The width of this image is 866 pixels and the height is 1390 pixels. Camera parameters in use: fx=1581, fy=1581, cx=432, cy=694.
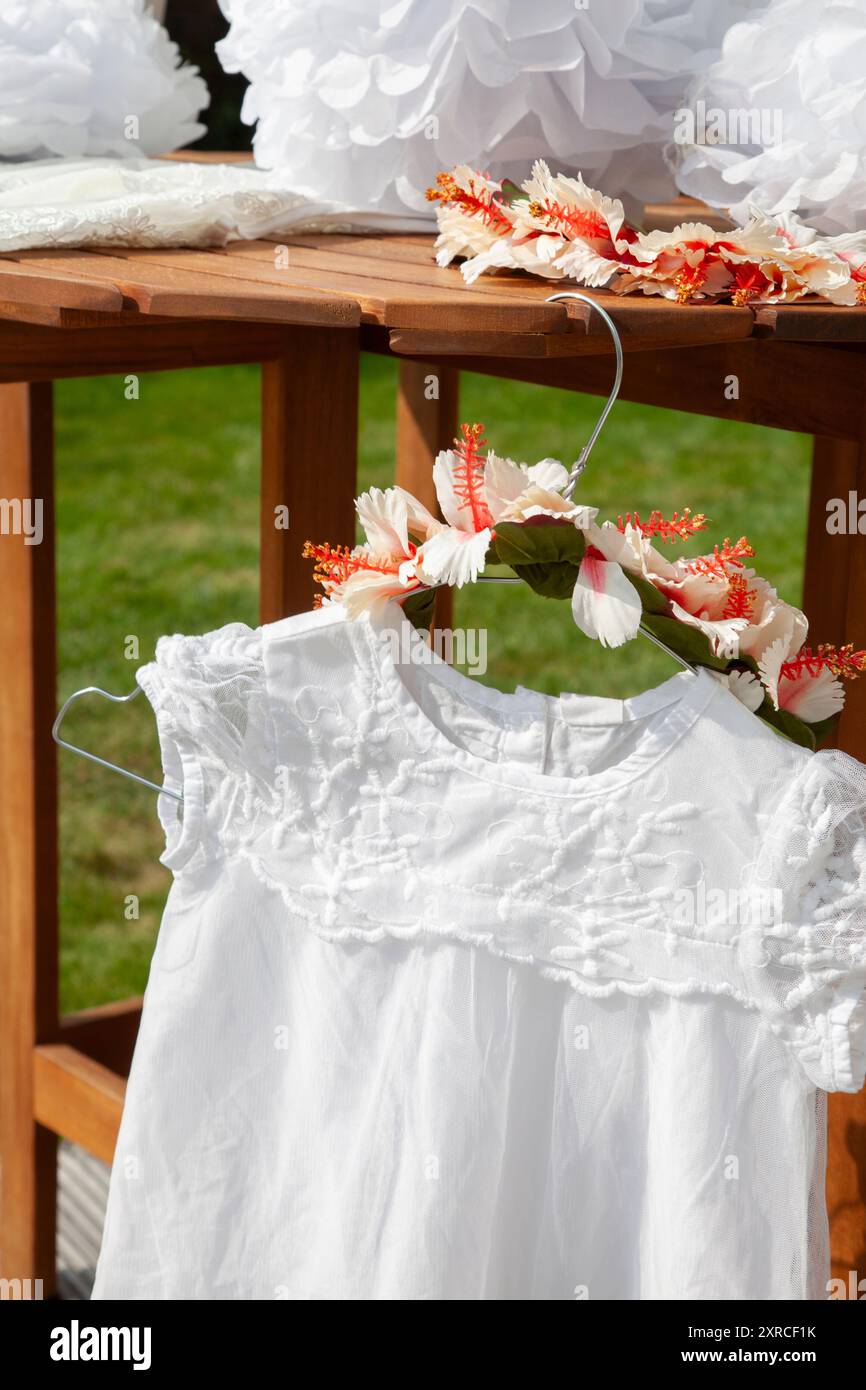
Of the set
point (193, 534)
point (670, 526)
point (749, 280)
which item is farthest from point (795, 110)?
point (193, 534)

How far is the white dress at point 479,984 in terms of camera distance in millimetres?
783

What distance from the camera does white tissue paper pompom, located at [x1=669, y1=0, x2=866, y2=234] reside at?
0.91 m

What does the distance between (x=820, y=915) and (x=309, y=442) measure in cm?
64

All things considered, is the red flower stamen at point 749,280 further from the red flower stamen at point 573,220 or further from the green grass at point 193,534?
the green grass at point 193,534

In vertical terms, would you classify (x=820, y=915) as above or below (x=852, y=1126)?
above

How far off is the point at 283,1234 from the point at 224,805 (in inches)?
9.9

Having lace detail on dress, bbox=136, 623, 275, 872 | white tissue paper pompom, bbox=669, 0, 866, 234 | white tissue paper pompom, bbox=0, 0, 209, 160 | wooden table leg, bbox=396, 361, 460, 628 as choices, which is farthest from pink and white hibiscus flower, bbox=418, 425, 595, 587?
wooden table leg, bbox=396, 361, 460, 628

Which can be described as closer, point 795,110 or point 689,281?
point 689,281

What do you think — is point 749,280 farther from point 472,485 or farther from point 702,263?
point 472,485

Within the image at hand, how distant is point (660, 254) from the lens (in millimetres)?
829

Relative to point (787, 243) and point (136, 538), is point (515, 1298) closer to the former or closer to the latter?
point (787, 243)

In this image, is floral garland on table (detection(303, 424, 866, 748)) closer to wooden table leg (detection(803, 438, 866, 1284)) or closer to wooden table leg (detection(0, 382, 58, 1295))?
wooden table leg (detection(803, 438, 866, 1284))

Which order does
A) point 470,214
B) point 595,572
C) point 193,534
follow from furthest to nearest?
point 193,534, point 470,214, point 595,572

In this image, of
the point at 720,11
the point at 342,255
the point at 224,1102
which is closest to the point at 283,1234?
the point at 224,1102
